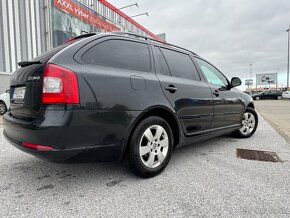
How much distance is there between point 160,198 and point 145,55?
1639 millimetres

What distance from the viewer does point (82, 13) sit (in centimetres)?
1557

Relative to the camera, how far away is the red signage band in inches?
554

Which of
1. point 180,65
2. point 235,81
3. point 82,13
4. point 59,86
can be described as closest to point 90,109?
point 59,86

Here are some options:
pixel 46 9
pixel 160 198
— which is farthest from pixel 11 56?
pixel 160 198

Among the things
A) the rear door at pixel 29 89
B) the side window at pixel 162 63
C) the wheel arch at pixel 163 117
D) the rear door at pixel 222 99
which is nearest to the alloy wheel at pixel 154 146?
the wheel arch at pixel 163 117

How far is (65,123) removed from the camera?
6.23 ft

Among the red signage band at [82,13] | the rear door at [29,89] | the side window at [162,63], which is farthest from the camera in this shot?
the red signage band at [82,13]

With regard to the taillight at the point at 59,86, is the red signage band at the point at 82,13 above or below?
above

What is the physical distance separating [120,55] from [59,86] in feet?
2.61

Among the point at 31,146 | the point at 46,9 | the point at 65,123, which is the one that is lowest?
the point at 31,146

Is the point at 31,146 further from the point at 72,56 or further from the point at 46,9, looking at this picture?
the point at 46,9

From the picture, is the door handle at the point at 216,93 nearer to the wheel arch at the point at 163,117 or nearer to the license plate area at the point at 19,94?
the wheel arch at the point at 163,117

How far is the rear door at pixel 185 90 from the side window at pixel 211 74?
0.26 meters

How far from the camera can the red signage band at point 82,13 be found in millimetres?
14070
